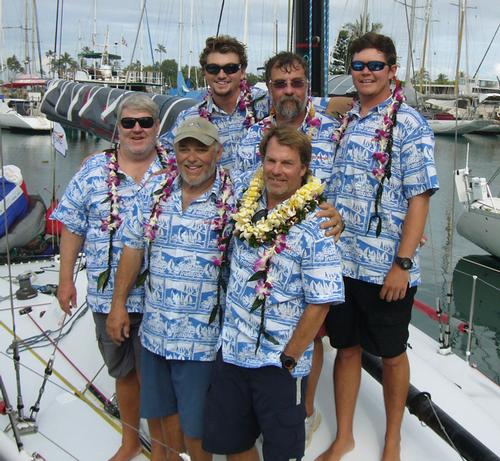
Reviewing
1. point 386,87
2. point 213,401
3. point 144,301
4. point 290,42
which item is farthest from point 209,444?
point 290,42

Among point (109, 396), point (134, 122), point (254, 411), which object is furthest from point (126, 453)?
point (134, 122)

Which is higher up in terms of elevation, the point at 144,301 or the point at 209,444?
the point at 144,301

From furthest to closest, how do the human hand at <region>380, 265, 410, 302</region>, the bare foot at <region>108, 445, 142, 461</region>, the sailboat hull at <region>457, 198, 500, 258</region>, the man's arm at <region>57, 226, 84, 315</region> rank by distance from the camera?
the sailboat hull at <region>457, 198, 500, 258</region>, the bare foot at <region>108, 445, 142, 461</region>, the man's arm at <region>57, 226, 84, 315</region>, the human hand at <region>380, 265, 410, 302</region>

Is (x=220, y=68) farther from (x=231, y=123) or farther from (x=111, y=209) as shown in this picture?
(x=111, y=209)

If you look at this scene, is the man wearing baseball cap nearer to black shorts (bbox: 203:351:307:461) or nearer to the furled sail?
black shorts (bbox: 203:351:307:461)

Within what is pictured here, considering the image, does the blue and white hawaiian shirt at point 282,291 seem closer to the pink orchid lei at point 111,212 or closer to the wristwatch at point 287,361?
the wristwatch at point 287,361

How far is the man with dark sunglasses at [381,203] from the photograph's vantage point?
232 cm

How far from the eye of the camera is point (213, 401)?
2219 mm

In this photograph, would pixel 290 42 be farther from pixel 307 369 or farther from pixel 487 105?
pixel 487 105

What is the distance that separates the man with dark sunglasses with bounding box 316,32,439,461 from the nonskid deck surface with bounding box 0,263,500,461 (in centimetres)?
44

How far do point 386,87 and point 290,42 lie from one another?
68.9 inches

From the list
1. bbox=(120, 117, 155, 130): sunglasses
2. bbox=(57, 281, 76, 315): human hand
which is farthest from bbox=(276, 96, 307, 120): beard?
bbox=(57, 281, 76, 315): human hand

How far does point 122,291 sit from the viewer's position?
2389 mm

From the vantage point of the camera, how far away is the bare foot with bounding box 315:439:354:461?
2713mm
